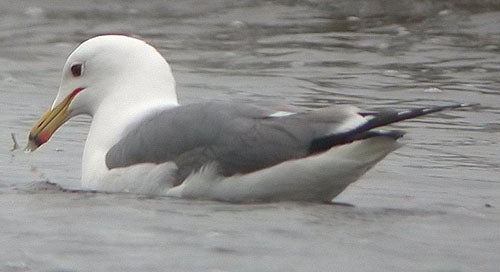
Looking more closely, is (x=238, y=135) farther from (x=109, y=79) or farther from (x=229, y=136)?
(x=109, y=79)

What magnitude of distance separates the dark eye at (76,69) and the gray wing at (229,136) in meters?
0.79

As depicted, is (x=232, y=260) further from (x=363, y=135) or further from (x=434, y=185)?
(x=434, y=185)

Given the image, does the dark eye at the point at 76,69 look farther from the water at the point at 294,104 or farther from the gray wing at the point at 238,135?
the gray wing at the point at 238,135

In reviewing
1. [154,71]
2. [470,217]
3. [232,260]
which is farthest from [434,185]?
[232,260]

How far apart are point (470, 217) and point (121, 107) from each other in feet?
5.78

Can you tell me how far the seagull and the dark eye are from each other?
411 millimetres

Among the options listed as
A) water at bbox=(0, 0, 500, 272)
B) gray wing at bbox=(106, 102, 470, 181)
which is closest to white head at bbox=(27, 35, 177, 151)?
water at bbox=(0, 0, 500, 272)

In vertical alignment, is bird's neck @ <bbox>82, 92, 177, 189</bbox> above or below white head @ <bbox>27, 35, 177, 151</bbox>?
below

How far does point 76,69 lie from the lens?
22.5ft

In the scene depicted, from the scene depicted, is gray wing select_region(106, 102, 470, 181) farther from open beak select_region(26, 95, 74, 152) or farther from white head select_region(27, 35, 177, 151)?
open beak select_region(26, 95, 74, 152)

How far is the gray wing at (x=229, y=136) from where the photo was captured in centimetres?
591

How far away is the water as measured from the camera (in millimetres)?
5199

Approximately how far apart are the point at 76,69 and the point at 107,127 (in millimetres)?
419

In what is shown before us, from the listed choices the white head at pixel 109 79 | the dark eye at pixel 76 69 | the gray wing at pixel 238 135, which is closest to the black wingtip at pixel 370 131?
the gray wing at pixel 238 135
